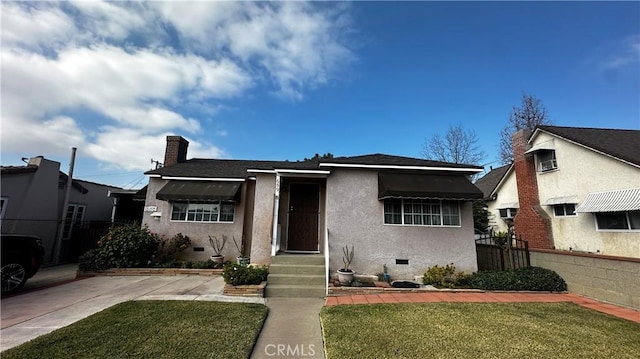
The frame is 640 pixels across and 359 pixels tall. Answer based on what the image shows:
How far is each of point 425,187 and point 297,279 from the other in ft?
17.8

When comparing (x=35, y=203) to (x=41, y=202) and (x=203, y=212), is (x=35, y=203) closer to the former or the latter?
(x=41, y=202)

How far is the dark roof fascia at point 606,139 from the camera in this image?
8.62m

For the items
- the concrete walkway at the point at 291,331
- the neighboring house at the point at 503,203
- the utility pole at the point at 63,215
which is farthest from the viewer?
the neighboring house at the point at 503,203

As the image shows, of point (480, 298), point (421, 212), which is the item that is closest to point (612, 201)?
point (480, 298)

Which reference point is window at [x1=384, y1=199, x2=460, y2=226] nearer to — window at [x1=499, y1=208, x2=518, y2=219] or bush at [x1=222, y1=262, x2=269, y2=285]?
bush at [x1=222, y1=262, x2=269, y2=285]

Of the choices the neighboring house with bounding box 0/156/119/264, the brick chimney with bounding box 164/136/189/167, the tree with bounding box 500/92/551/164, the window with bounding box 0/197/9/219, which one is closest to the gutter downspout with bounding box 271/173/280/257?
the brick chimney with bounding box 164/136/189/167

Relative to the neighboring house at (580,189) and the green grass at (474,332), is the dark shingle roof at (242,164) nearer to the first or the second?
the neighboring house at (580,189)

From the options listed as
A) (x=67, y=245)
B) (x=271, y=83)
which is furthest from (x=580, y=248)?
(x=67, y=245)

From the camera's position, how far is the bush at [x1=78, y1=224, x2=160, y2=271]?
9914 millimetres

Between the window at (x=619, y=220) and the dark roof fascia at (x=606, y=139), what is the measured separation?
63.9 inches

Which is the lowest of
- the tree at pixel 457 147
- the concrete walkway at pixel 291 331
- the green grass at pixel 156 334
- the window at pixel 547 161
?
the concrete walkway at pixel 291 331

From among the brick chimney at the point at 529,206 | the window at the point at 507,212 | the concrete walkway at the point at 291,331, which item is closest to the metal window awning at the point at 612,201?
the brick chimney at the point at 529,206

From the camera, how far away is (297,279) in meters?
8.18

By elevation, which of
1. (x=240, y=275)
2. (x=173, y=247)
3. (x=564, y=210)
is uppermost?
(x=564, y=210)
